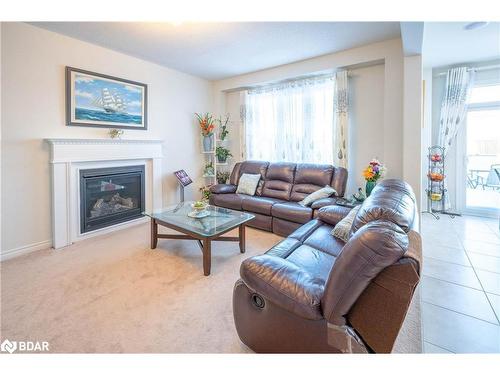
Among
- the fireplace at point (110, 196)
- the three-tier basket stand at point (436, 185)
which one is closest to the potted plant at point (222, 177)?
the fireplace at point (110, 196)

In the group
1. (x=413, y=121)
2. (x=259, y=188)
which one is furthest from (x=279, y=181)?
(x=413, y=121)

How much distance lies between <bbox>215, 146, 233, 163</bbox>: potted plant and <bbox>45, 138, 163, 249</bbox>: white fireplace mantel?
64.8 inches

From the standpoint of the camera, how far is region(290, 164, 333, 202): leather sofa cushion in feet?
12.3

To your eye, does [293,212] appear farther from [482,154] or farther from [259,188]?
[482,154]

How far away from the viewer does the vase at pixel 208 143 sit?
4.97 metres

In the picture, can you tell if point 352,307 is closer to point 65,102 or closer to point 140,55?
point 65,102

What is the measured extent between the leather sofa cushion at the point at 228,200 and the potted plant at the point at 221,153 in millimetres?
1176

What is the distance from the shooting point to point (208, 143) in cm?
499

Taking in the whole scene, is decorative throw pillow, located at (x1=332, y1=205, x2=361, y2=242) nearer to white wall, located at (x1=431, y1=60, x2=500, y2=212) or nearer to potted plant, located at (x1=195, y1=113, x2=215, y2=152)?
potted plant, located at (x1=195, y1=113, x2=215, y2=152)

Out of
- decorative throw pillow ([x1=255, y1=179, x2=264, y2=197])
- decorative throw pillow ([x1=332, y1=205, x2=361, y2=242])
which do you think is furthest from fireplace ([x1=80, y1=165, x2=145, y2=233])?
decorative throw pillow ([x1=332, y1=205, x2=361, y2=242])

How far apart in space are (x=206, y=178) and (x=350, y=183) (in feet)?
9.53

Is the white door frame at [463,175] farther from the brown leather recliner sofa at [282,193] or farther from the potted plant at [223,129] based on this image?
the potted plant at [223,129]

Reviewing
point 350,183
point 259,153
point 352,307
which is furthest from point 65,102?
point 350,183

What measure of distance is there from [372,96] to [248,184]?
239 cm
